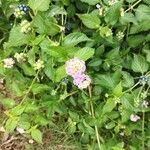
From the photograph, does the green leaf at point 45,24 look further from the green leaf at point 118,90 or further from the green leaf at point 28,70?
the green leaf at point 118,90

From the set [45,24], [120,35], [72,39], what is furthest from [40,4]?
[120,35]

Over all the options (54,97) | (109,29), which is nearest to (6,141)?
(54,97)

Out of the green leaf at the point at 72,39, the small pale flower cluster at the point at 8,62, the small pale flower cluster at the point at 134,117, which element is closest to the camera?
the green leaf at the point at 72,39

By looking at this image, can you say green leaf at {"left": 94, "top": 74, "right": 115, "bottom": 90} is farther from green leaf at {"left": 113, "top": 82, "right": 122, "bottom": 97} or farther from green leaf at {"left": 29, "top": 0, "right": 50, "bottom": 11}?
green leaf at {"left": 29, "top": 0, "right": 50, "bottom": 11}

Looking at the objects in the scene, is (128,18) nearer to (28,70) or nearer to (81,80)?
(81,80)

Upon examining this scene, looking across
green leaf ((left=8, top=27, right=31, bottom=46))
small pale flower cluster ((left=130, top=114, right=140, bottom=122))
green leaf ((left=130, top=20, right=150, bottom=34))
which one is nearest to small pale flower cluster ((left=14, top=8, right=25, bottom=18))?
green leaf ((left=8, top=27, right=31, bottom=46))

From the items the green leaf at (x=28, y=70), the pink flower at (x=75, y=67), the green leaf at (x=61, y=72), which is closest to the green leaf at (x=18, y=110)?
the green leaf at (x=28, y=70)

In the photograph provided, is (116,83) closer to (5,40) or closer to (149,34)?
(149,34)

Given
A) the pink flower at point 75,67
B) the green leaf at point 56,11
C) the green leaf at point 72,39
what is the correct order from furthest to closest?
1. the green leaf at point 56,11
2. the green leaf at point 72,39
3. the pink flower at point 75,67
